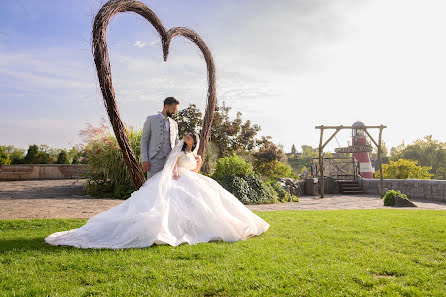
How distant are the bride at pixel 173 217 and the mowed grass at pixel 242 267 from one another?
18cm

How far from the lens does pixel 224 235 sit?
4.14m

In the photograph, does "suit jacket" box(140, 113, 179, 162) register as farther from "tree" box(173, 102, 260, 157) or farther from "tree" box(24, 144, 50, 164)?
"tree" box(24, 144, 50, 164)

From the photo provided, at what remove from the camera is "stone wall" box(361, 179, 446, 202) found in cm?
1392

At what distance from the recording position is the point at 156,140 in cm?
479

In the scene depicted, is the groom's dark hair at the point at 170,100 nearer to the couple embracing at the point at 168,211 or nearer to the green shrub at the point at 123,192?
the couple embracing at the point at 168,211

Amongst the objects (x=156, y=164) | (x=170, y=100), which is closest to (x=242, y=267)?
(x=156, y=164)

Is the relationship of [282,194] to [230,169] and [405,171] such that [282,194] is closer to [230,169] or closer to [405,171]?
[230,169]

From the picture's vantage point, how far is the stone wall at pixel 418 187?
13.9 metres

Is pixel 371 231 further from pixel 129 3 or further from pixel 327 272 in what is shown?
pixel 129 3

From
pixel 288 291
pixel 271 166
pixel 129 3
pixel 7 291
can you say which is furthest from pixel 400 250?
pixel 271 166

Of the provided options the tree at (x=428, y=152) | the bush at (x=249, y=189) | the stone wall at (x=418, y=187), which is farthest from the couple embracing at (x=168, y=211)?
the tree at (x=428, y=152)

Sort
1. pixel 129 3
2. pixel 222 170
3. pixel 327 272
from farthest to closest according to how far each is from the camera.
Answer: pixel 222 170 → pixel 129 3 → pixel 327 272

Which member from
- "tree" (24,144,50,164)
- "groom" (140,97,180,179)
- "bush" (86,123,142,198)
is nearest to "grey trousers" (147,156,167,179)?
"groom" (140,97,180,179)

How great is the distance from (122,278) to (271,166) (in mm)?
15410
